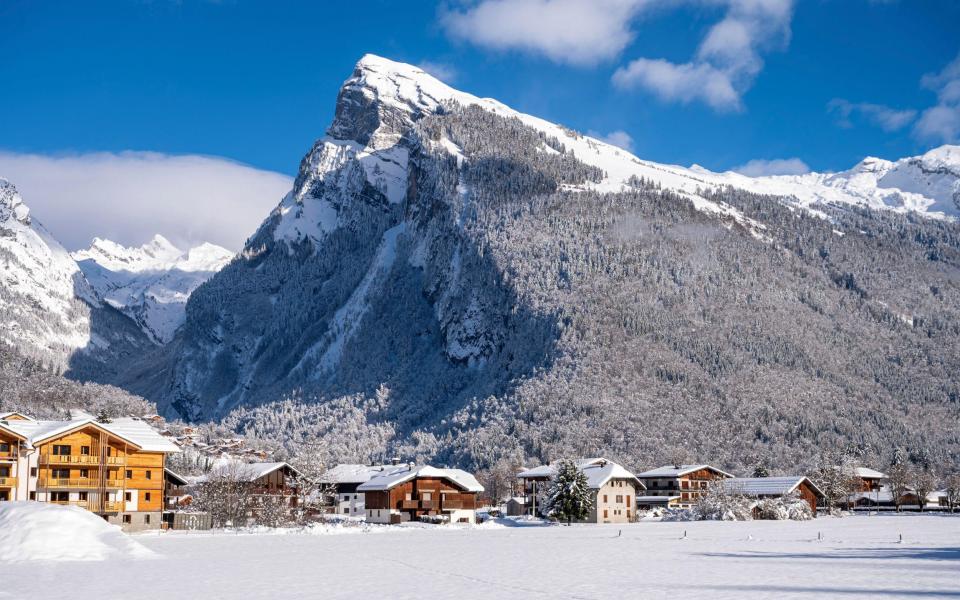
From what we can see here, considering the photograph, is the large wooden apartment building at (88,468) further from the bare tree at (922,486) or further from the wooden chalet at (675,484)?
the bare tree at (922,486)

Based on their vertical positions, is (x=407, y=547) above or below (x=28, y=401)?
below

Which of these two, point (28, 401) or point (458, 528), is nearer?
point (458, 528)

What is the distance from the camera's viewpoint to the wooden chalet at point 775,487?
13175 cm

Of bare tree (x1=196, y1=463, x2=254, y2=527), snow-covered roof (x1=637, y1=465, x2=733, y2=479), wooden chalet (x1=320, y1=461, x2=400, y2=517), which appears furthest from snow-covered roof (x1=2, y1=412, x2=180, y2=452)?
snow-covered roof (x1=637, y1=465, x2=733, y2=479)

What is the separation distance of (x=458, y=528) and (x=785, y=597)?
72059 millimetres

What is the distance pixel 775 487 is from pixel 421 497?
154ft

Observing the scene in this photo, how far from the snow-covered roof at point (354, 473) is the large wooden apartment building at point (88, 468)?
44.8m

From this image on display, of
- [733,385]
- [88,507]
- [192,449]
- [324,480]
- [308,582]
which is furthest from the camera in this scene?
[733,385]

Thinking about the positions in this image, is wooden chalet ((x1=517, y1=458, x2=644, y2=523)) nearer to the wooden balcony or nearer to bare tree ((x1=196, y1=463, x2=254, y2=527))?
bare tree ((x1=196, y1=463, x2=254, y2=527))

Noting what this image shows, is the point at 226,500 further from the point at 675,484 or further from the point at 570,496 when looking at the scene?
the point at 675,484

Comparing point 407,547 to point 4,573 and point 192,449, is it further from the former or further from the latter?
point 192,449

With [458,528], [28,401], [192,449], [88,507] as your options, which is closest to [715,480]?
[458,528]

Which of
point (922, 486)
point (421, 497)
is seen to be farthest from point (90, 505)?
point (922, 486)

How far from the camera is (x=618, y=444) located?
179 metres
